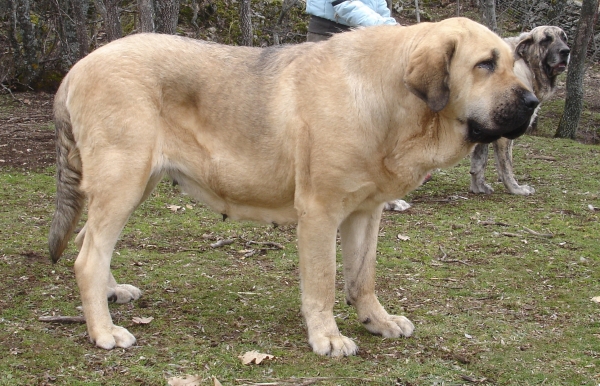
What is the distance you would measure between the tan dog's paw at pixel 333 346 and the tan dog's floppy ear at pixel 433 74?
4.78 ft

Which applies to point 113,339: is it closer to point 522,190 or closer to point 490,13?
point 522,190

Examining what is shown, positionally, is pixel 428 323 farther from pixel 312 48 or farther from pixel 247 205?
pixel 312 48

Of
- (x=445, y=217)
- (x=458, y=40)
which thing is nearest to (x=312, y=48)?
(x=458, y=40)

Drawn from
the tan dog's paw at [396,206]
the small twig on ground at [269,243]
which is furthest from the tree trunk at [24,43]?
the small twig on ground at [269,243]

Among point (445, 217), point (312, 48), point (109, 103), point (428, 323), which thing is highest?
point (312, 48)

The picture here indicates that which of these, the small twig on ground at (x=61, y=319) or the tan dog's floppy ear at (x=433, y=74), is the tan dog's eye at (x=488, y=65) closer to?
the tan dog's floppy ear at (x=433, y=74)

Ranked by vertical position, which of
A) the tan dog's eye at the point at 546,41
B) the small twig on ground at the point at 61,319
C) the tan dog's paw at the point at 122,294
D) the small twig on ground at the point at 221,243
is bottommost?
the small twig on ground at the point at 221,243

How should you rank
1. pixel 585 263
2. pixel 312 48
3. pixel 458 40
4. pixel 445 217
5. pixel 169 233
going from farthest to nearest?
pixel 445 217
pixel 169 233
pixel 585 263
pixel 312 48
pixel 458 40

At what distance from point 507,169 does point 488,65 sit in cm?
567

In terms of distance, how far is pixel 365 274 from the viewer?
4.61 meters

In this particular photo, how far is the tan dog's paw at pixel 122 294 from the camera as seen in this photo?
16.3ft

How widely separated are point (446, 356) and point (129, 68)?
101 inches

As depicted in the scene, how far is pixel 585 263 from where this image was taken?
20.5 ft

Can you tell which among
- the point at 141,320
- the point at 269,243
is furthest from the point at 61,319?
the point at 269,243
